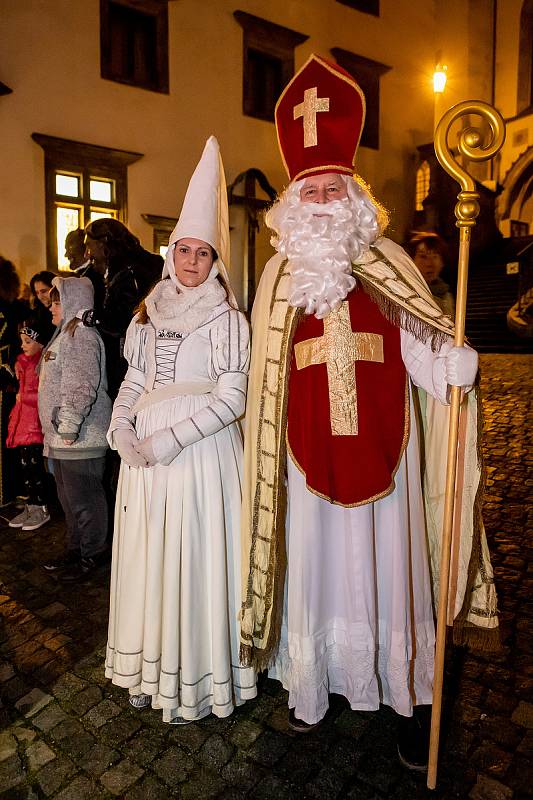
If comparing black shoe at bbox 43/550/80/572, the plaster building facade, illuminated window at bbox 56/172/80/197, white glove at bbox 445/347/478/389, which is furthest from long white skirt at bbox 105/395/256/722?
illuminated window at bbox 56/172/80/197

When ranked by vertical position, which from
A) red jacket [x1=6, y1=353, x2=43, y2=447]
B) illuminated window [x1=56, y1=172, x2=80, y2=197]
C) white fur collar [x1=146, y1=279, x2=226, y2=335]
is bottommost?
red jacket [x1=6, y1=353, x2=43, y2=447]

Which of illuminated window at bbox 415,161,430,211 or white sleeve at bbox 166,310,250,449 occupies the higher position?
illuminated window at bbox 415,161,430,211

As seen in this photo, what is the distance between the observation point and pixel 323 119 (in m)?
2.58

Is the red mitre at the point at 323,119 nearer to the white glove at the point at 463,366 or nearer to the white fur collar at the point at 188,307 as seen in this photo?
the white fur collar at the point at 188,307

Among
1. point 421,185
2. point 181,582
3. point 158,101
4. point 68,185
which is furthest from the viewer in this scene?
point 421,185

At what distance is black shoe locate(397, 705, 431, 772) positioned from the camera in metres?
2.30

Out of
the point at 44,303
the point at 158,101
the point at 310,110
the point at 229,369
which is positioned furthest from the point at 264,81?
the point at 229,369

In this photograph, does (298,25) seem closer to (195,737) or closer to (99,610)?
(99,610)

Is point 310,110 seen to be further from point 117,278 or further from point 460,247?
point 117,278

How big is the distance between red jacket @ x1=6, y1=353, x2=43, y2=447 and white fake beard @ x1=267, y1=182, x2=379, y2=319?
3503mm

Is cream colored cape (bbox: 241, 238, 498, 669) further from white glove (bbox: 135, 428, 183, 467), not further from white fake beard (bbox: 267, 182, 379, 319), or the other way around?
white glove (bbox: 135, 428, 183, 467)

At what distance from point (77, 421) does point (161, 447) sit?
164 centimetres

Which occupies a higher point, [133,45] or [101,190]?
[133,45]

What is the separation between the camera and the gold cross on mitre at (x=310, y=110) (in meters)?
2.56
